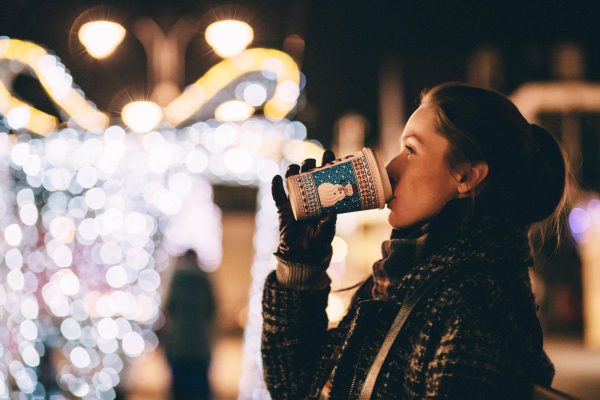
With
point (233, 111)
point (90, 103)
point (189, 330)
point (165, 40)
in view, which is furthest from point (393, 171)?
point (165, 40)

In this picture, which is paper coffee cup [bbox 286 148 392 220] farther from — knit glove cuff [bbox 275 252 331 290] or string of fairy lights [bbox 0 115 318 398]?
string of fairy lights [bbox 0 115 318 398]

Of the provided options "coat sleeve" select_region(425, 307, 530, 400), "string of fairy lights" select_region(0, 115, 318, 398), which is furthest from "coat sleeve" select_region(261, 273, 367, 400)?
"string of fairy lights" select_region(0, 115, 318, 398)

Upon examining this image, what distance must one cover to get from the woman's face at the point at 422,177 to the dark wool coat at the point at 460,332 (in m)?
0.12

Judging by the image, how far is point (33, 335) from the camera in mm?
5109

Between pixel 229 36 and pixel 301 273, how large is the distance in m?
4.14

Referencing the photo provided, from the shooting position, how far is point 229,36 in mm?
5570

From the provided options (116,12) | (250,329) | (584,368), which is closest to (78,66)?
(116,12)

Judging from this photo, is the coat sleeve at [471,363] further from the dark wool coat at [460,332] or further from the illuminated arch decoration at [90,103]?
the illuminated arch decoration at [90,103]

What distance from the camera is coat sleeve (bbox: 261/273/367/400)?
1810mm

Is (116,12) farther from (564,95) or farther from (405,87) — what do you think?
(405,87)

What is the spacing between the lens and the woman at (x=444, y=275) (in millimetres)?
1271

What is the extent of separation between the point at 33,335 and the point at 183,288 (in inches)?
80.7

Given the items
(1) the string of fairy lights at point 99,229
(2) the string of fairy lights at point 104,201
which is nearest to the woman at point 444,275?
(2) the string of fairy lights at point 104,201

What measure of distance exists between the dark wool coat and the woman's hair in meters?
0.08
